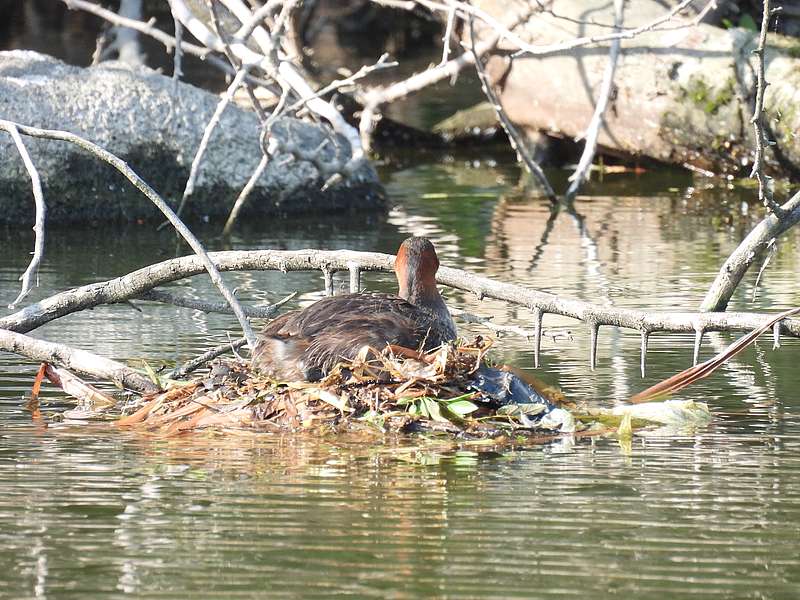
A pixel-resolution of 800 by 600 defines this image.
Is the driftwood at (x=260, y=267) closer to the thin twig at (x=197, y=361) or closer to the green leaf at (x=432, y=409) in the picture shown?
the thin twig at (x=197, y=361)

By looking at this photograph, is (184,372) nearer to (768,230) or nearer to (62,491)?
(62,491)

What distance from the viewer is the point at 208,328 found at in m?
8.91

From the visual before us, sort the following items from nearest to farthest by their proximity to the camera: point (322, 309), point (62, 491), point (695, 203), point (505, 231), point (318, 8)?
point (62, 491) → point (322, 309) → point (505, 231) → point (695, 203) → point (318, 8)

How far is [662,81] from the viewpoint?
50.5 ft

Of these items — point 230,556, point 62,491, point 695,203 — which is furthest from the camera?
point 695,203

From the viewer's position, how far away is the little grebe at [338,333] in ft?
21.7

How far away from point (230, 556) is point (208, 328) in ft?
14.4

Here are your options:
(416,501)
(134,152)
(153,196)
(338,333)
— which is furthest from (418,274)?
(134,152)

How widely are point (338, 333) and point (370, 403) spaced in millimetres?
427

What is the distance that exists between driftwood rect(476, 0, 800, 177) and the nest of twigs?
29.4 feet

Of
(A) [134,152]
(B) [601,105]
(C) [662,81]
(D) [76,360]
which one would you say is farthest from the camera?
(C) [662,81]

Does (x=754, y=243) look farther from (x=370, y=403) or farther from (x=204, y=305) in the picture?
(x=204, y=305)

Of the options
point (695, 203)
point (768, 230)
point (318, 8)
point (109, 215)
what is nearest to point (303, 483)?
point (768, 230)

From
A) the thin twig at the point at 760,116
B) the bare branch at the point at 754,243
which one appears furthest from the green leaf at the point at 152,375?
the thin twig at the point at 760,116
